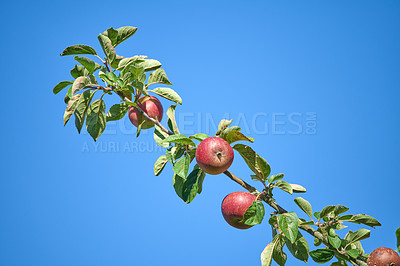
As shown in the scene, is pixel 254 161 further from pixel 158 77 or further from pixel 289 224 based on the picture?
pixel 158 77

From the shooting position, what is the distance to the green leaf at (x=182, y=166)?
229 centimetres

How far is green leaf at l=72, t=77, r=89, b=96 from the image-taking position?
2.37 meters

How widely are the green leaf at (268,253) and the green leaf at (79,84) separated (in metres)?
1.50

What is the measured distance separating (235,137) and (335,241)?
33.9 inches

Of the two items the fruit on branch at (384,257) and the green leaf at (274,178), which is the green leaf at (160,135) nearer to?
the green leaf at (274,178)

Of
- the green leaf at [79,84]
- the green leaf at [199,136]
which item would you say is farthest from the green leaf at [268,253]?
the green leaf at [79,84]

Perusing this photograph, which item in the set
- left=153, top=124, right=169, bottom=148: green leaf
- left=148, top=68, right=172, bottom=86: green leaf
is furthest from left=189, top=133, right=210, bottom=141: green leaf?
left=148, top=68, right=172, bottom=86: green leaf

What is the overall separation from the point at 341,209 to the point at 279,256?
486 millimetres

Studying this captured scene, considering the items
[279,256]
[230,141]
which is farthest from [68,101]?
[279,256]

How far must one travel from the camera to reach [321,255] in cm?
241

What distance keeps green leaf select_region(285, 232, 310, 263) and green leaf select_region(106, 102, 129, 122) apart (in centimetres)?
136

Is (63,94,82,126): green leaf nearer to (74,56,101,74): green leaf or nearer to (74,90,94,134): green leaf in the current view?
(74,90,94,134): green leaf

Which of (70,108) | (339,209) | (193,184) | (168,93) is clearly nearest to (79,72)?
(70,108)

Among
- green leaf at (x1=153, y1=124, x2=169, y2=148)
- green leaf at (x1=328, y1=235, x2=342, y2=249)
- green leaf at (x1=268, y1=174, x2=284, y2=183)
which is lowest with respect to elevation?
green leaf at (x1=328, y1=235, x2=342, y2=249)
